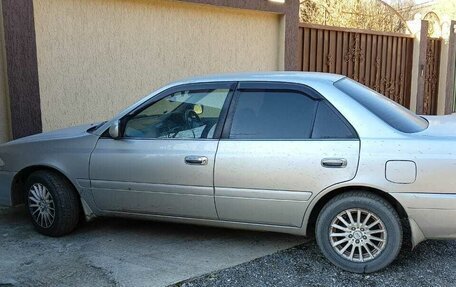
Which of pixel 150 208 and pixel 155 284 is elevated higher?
pixel 150 208

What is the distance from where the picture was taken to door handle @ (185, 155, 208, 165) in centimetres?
430

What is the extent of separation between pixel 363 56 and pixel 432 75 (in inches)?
117

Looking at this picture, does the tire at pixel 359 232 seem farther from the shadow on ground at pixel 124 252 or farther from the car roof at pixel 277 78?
the car roof at pixel 277 78

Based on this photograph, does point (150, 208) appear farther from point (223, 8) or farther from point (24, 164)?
point (223, 8)

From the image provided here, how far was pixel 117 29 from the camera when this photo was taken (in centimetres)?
751

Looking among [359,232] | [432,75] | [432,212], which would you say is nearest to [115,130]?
[359,232]

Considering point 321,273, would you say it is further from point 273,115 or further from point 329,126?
point 273,115

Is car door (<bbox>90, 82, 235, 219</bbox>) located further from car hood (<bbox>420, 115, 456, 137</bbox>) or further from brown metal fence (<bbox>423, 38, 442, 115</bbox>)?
brown metal fence (<bbox>423, 38, 442, 115</bbox>)

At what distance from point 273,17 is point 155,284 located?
6828 mm

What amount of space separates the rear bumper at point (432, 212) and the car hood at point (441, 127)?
505 mm

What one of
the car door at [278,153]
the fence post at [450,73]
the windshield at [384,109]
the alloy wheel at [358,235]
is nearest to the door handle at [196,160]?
the car door at [278,153]

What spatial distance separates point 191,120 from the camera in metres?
4.54

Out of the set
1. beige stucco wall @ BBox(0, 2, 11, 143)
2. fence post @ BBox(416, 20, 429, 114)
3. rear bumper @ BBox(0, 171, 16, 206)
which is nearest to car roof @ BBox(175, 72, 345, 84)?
rear bumper @ BBox(0, 171, 16, 206)

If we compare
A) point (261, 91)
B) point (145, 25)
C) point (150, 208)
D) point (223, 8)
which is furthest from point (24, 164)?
point (223, 8)
